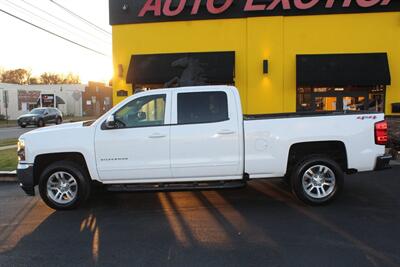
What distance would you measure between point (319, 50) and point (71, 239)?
12.4 metres

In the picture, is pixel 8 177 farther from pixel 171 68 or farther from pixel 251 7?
pixel 251 7

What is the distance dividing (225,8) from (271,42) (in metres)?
2.11

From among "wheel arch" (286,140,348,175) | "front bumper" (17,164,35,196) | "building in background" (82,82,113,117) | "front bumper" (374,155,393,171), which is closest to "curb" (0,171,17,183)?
"front bumper" (17,164,35,196)

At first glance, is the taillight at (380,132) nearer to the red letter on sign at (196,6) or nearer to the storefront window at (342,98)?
the storefront window at (342,98)

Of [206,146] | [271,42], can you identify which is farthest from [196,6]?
[206,146]

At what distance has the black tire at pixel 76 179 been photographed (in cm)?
683

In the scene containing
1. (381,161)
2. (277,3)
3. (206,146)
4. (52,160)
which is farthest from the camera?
(277,3)

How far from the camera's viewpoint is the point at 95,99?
212ft

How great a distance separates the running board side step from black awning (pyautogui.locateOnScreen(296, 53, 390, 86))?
9.17 metres

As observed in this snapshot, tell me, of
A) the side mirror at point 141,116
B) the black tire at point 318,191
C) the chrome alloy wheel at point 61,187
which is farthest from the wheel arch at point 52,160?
the black tire at point 318,191

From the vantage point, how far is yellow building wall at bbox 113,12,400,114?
15.2m

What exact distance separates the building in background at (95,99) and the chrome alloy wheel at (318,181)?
Answer: 2147 inches

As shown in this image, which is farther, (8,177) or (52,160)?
(8,177)

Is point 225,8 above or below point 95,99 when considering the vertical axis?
above
